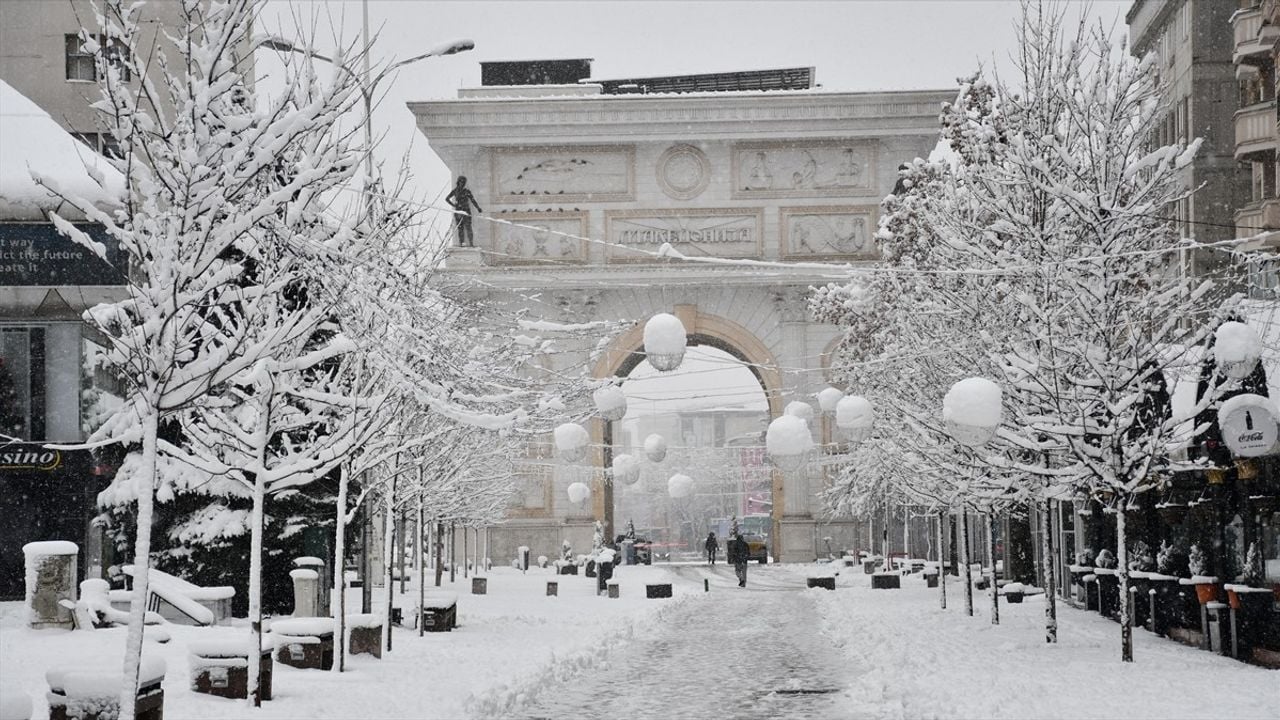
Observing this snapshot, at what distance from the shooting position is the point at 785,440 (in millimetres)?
29531

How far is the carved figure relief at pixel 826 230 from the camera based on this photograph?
5966 cm

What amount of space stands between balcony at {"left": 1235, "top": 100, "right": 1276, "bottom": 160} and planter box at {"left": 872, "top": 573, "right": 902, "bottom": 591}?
14474 millimetres

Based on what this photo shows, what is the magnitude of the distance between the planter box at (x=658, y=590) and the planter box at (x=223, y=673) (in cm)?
2509

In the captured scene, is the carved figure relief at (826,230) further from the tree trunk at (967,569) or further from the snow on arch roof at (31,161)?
the snow on arch roof at (31,161)

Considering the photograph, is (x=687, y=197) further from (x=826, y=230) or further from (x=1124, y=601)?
(x=1124, y=601)

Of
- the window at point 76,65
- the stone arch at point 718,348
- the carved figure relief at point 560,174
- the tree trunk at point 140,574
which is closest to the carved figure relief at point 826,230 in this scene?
the stone arch at point 718,348

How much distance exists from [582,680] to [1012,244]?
27.1 ft

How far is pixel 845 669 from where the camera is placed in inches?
843

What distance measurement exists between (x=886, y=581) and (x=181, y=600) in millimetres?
24410

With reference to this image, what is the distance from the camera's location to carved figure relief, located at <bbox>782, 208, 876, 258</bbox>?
59.7 metres

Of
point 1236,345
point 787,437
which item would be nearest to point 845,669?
point 1236,345

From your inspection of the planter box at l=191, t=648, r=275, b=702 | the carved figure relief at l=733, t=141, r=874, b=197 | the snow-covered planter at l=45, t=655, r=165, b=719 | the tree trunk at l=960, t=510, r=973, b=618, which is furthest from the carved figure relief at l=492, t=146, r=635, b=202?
the snow-covered planter at l=45, t=655, r=165, b=719

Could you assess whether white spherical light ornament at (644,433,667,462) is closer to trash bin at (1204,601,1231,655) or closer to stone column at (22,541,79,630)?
trash bin at (1204,601,1231,655)

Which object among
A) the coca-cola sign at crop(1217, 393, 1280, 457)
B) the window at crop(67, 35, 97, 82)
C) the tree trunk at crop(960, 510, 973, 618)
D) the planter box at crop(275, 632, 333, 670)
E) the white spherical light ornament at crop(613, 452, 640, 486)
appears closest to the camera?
the planter box at crop(275, 632, 333, 670)
